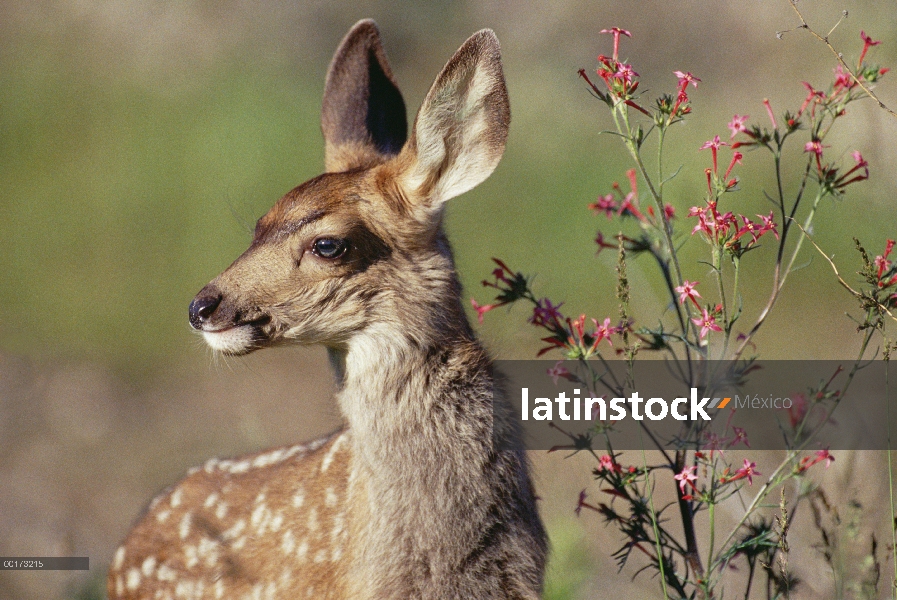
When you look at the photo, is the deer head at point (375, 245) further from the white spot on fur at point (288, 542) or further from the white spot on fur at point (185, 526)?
the white spot on fur at point (185, 526)

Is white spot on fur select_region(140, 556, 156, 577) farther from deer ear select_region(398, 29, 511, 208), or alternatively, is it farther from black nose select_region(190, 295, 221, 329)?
deer ear select_region(398, 29, 511, 208)

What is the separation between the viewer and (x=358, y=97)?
4562 millimetres

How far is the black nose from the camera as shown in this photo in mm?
3559

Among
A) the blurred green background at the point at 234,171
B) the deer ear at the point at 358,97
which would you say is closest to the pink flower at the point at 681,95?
the deer ear at the point at 358,97

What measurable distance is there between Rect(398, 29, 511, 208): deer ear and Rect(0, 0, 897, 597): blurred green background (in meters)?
2.10

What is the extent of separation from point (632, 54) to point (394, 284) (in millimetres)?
5657

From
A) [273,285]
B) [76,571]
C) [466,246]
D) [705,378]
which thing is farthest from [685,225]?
[76,571]

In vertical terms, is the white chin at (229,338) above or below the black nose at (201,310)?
below

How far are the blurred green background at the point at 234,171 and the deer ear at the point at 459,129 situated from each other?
2104 millimetres

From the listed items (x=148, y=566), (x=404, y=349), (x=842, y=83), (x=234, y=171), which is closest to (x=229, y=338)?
(x=404, y=349)

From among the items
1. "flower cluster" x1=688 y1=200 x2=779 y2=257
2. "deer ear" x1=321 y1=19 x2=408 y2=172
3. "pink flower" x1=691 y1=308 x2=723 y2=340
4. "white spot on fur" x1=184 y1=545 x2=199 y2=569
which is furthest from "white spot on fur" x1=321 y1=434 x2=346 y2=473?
"flower cluster" x1=688 y1=200 x2=779 y2=257

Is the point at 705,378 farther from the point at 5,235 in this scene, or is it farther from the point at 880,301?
the point at 5,235

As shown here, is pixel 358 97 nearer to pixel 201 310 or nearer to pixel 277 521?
pixel 201 310

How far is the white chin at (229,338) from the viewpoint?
3.57 m
